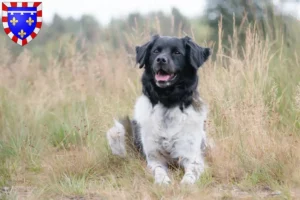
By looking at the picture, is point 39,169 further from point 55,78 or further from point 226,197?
point 55,78

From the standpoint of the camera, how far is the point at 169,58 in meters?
4.75

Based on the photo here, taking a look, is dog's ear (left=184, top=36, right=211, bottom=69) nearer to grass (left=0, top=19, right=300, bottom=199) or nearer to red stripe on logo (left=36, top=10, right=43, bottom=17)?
grass (left=0, top=19, right=300, bottom=199)

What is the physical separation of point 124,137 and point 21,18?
1.49 metres

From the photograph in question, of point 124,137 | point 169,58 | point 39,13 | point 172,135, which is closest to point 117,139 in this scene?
point 124,137

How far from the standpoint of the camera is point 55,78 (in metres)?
7.71

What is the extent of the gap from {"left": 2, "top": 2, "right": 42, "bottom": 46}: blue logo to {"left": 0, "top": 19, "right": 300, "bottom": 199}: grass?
2.96ft

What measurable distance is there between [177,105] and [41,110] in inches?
82.3

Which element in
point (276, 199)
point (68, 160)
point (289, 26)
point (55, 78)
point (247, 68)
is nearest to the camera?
point (276, 199)

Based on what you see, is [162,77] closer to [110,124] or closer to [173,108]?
[173,108]

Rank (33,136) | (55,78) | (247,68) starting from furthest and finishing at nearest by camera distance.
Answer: (55,78) → (247,68) → (33,136)

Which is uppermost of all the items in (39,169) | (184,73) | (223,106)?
(184,73)

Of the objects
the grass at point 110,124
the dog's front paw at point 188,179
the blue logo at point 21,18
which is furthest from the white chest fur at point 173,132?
the blue logo at point 21,18

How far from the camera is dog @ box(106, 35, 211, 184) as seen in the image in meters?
4.83

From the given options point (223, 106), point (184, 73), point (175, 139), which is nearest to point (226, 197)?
point (175, 139)
